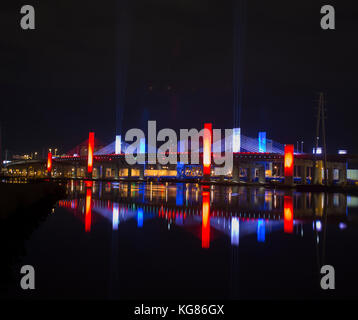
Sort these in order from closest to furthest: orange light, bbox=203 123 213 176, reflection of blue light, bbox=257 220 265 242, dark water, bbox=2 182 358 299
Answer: dark water, bbox=2 182 358 299, reflection of blue light, bbox=257 220 265 242, orange light, bbox=203 123 213 176

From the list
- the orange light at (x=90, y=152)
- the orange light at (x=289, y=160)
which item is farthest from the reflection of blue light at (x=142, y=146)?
the orange light at (x=289, y=160)

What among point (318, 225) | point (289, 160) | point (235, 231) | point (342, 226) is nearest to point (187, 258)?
point (235, 231)

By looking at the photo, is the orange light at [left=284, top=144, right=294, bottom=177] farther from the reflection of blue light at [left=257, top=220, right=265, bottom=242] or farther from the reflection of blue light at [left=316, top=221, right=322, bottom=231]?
the reflection of blue light at [left=257, top=220, right=265, bottom=242]

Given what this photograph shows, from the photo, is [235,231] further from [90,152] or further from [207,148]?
[90,152]

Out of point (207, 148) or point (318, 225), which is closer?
point (318, 225)

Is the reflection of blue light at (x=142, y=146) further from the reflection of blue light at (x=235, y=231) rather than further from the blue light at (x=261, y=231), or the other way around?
the blue light at (x=261, y=231)

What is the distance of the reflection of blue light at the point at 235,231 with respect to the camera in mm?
12227

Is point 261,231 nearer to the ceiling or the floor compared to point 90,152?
nearer to the floor

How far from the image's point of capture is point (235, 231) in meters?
14.2

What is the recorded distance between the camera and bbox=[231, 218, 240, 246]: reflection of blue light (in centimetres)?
1223

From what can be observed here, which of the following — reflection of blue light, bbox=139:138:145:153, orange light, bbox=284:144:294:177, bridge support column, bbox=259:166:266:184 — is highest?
reflection of blue light, bbox=139:138:145:153

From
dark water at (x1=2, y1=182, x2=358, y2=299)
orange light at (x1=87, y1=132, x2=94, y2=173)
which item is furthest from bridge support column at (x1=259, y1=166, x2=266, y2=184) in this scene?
dark water at (x1=2, y1=182, x2=358, y2=299)
